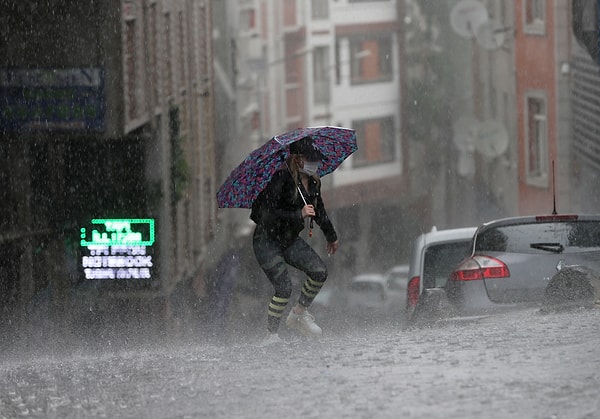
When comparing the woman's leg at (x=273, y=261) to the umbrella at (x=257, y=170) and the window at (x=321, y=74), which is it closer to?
the umbrella at (x=257, y=170)

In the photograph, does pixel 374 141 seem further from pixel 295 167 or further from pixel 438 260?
pixel 295 167

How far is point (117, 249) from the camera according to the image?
34406 millimetres

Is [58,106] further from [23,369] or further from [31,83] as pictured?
[23,369]

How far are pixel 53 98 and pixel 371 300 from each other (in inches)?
510

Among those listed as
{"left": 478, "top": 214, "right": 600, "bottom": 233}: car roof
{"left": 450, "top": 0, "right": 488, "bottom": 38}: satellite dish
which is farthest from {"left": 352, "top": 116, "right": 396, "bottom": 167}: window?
{"left": 478, "top": 214, "right": 600, "bottom": 233}: car roof

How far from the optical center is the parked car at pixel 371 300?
37312 mm

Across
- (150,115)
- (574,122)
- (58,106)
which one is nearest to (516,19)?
(574,122)

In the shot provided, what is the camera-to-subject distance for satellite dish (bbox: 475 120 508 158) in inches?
1789

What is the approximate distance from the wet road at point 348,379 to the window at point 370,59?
54.7 metres

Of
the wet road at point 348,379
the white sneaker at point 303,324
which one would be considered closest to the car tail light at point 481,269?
the wet road at point 348,379

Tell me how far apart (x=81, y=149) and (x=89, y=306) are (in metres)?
3.32

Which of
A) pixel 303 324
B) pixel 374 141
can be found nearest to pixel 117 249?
pixel 303 324

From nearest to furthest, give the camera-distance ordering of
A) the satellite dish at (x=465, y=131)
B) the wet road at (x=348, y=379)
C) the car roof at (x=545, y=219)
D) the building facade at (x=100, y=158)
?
the wet road at (x=348, y=379) → the car roof at (x=545, y=219) → the building facade at (x=100, y=158) → the satellite dish at (x=465, y=131)

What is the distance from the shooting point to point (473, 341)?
10594 mm
